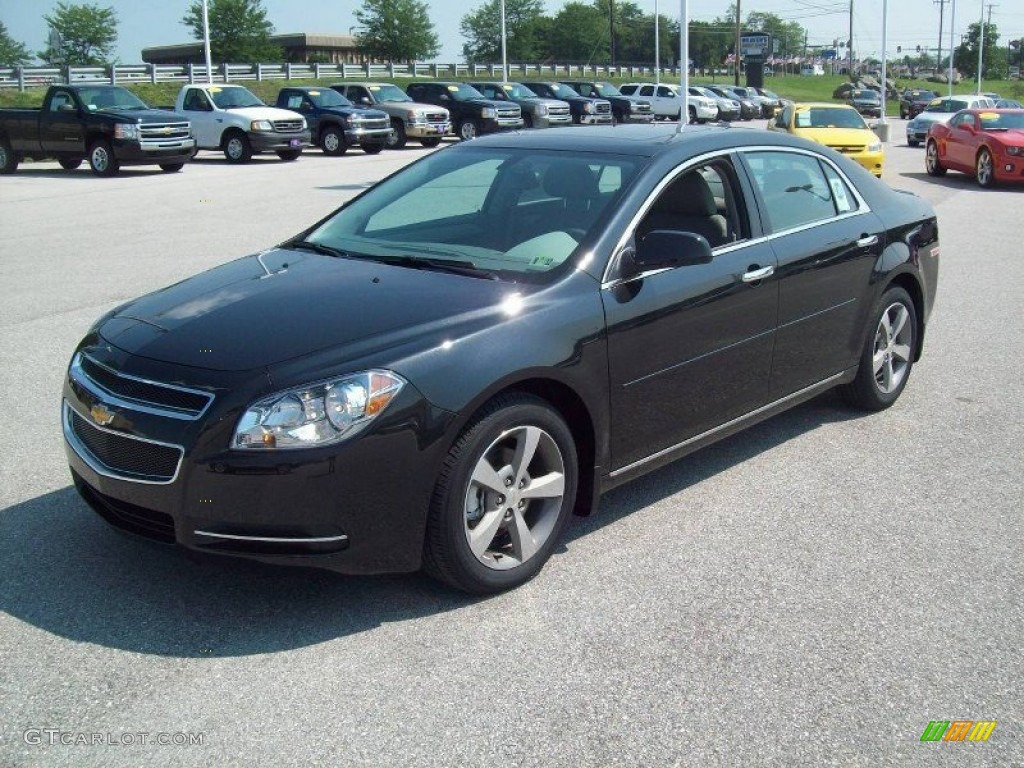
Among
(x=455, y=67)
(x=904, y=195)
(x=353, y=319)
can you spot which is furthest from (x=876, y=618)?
(x=455, y=67)

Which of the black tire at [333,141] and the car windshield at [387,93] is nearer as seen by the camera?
the black tire at [333,141]

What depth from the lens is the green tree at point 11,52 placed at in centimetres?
9587

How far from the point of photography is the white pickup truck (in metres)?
27.5

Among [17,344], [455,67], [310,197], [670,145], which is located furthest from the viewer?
[455,67]

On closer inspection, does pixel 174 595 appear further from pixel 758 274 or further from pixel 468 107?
pixel 468 107

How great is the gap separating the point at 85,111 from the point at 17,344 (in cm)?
1763

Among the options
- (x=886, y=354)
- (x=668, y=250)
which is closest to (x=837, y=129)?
(x=886, y=354)

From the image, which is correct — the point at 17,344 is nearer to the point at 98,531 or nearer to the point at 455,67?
the point at 98,531

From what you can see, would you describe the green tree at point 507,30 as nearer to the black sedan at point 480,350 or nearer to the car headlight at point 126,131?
the car headlight at point 126,131

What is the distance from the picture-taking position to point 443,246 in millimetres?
4996

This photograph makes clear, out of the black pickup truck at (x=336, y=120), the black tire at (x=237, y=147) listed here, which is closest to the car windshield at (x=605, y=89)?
the black pickup truck at (x=336, y=120)

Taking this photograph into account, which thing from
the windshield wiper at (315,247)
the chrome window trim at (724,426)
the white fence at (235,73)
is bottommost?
the chrome window trim at (724,426)

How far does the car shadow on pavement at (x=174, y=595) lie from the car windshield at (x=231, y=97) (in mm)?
25284

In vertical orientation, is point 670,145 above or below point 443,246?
above
